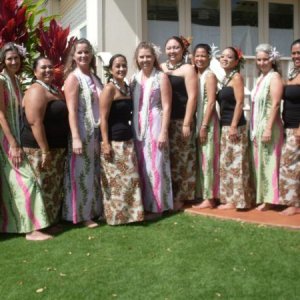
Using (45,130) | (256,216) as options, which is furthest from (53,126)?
(256,216)

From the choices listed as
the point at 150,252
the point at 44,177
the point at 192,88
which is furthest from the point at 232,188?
the point at 44,177

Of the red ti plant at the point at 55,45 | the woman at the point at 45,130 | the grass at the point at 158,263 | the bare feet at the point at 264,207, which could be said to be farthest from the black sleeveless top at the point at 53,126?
the bare feet at the point at 264,207

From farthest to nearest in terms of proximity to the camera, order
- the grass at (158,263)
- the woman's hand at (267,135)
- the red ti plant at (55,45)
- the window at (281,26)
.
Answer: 1. the window at (281,26)
2. the red ti plant at (55,45)
3. the woman's hand at (267,135)
4. the grass at (158,263)

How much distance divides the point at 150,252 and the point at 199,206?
1.46 meters

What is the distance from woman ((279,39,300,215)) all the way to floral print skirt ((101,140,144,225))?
164 centimetres

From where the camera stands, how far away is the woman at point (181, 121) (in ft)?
18.0

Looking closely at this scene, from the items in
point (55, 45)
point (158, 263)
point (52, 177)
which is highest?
point (55, 45)

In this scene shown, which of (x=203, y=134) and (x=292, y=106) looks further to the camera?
(x=203, y=134)

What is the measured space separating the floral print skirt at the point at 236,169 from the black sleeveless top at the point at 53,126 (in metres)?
1.85

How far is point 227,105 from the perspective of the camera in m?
5.58

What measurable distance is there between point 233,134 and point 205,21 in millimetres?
4553

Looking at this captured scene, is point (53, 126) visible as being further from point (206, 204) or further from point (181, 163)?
point (206, 204)

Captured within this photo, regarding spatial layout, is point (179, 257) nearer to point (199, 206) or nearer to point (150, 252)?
point (150, 252)

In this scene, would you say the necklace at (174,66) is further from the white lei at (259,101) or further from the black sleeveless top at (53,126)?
the black sleeveless top at (53,126)
